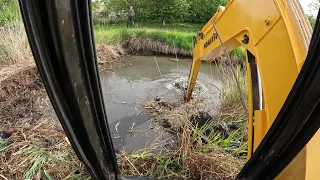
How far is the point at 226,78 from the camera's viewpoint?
12.1 feet

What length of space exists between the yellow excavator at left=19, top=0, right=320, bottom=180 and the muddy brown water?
1347 mm

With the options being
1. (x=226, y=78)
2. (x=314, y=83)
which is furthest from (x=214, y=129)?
(x=314, y=83)

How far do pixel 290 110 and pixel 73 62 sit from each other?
70 cm

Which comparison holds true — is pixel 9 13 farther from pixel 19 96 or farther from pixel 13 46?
pixel 19 96

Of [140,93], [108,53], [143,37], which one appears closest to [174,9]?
[143,37]

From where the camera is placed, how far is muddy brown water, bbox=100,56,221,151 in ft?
9.04

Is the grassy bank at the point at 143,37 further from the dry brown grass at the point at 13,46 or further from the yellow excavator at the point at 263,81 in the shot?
the yellow excavator at the point at 263,81

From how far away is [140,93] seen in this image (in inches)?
156

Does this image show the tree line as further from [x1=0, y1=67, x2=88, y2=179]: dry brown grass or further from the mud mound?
[x1=0, y1=67, x2=88, y2=179]: dry brown grass

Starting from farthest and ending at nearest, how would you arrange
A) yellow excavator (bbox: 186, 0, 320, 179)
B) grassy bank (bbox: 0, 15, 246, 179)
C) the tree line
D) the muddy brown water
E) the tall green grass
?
1. the tree line
2. the tall green grass
3. the muddy brown water
4. grassy bank (bbox: 0, 15, 246, 179)
5. yellow excavator (bbox: 186, 0, 320, 179)

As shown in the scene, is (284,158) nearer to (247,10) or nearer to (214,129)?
(247,10)

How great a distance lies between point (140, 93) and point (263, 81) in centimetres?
291

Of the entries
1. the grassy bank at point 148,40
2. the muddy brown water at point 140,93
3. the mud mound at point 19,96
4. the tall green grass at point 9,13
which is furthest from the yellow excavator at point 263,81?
the grassy bank at point 148,40

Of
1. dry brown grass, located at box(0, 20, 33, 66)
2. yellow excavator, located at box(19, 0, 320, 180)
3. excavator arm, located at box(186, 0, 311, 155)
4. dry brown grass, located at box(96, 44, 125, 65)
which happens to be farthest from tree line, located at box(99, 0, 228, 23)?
yellow excavator, located at box(19, 0, 320, 180)
